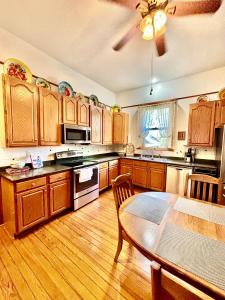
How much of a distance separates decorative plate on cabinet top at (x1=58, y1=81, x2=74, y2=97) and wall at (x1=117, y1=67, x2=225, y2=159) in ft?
6.64

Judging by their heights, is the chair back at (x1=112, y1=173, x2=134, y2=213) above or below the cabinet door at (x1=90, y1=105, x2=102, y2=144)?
below

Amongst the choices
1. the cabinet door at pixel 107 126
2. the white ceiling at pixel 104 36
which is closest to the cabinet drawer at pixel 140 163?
the cabinet door at pixel 107 126

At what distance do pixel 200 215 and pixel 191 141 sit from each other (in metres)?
2.23

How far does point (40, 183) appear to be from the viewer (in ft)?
6.97

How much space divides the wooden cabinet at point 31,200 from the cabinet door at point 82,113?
3.97ft

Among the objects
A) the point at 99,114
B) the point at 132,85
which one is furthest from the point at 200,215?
the point at 132,85

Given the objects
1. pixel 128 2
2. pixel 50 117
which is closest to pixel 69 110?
pixel 50 117

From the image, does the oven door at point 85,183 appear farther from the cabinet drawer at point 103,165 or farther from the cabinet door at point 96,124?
the cabinet door at point 96,124

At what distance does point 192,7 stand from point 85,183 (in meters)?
2.84

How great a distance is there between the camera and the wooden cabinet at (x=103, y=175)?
11.3 feet

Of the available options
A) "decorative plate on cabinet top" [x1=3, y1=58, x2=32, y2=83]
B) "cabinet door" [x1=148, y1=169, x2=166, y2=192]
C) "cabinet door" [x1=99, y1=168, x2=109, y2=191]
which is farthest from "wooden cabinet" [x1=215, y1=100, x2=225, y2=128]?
"decorative plate on cabinet top" [x1=3, y1=58, x2=32, y2=83]

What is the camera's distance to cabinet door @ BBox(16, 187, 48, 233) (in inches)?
75.4

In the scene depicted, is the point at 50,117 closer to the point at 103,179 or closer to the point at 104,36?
the point at 104,36

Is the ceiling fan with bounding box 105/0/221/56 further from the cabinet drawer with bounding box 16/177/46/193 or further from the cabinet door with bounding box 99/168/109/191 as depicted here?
the cabinet door with bounding box 99/168/109/191
